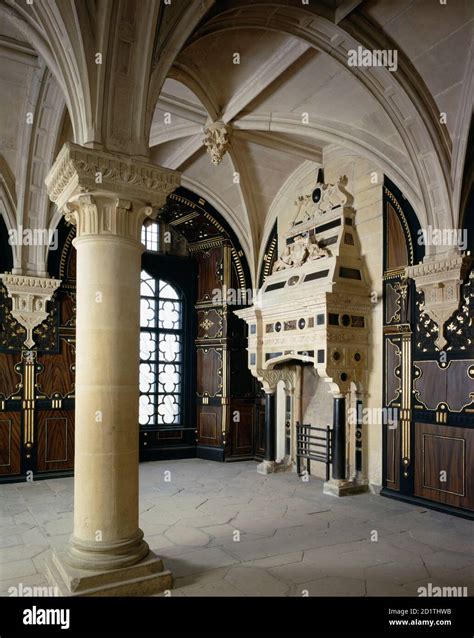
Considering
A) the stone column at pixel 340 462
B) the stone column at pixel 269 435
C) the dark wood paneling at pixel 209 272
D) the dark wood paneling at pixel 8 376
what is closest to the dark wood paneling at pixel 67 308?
the dark wood paneling at pixel 8 376

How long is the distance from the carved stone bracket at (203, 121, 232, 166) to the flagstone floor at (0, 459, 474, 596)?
454 cm

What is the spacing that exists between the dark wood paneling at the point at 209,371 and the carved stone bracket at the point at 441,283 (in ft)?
14.4

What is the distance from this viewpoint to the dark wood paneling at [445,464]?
583cm

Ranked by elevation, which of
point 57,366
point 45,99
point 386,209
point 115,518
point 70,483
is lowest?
point 70,483

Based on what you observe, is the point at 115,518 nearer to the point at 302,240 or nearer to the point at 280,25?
the point at 280,25

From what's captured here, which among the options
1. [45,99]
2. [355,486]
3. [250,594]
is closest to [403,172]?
[355,486]

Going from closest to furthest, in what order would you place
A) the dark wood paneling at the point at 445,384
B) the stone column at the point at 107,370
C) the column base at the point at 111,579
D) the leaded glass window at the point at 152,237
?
the column base at the point at 111,579, the stone column at the point at 107,370, the dark wood paneling at the point at 445,384, the leaded glass window at the point at 152,237

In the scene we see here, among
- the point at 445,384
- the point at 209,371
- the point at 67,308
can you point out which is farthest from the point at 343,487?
the point at 67,308

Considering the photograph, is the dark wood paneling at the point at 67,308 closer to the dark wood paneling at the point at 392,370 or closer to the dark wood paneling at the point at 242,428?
the dark wood paneling at the point at 242,428

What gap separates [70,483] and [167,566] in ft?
12.9

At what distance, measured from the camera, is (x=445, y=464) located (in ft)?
19.9

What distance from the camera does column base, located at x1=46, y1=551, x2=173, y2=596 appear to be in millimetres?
3324

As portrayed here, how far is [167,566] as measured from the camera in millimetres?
4113

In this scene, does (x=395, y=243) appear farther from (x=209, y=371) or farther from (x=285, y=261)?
(x=209, y=371)
